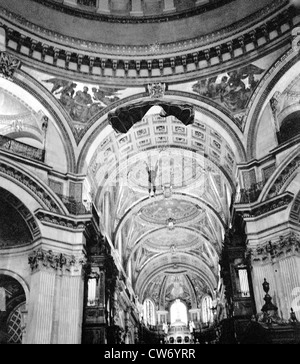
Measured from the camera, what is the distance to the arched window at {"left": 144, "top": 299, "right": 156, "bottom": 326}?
39.0 m

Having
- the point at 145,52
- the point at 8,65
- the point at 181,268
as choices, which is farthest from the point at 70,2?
the point at 181,268

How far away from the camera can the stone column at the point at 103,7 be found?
67.7 feet

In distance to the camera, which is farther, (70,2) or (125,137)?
(125,137)

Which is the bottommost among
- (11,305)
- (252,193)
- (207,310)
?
(11,305)

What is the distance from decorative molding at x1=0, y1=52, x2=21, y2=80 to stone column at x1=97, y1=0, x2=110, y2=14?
522cm

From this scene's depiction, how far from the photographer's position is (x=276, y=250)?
1515 centimetres

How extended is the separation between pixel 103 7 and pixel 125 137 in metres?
5.89

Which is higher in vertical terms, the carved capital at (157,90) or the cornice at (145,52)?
the cornice at (145,52)

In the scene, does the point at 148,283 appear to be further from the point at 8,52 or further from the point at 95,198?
the point at 8,52

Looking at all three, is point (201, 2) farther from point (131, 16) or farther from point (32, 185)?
point (32, 185)

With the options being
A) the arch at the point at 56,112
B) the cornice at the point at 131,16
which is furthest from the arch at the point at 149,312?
the cornice at the point at 131,16

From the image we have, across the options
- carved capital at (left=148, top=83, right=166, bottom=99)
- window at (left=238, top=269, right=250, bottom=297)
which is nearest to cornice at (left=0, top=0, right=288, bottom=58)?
carved capital at (left=148, top=83, right=166, bottom=99)

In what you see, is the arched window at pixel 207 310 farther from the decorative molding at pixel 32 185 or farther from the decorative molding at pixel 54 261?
the decorative molding at pixel 32 185

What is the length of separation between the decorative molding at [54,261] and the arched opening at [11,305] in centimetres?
160
